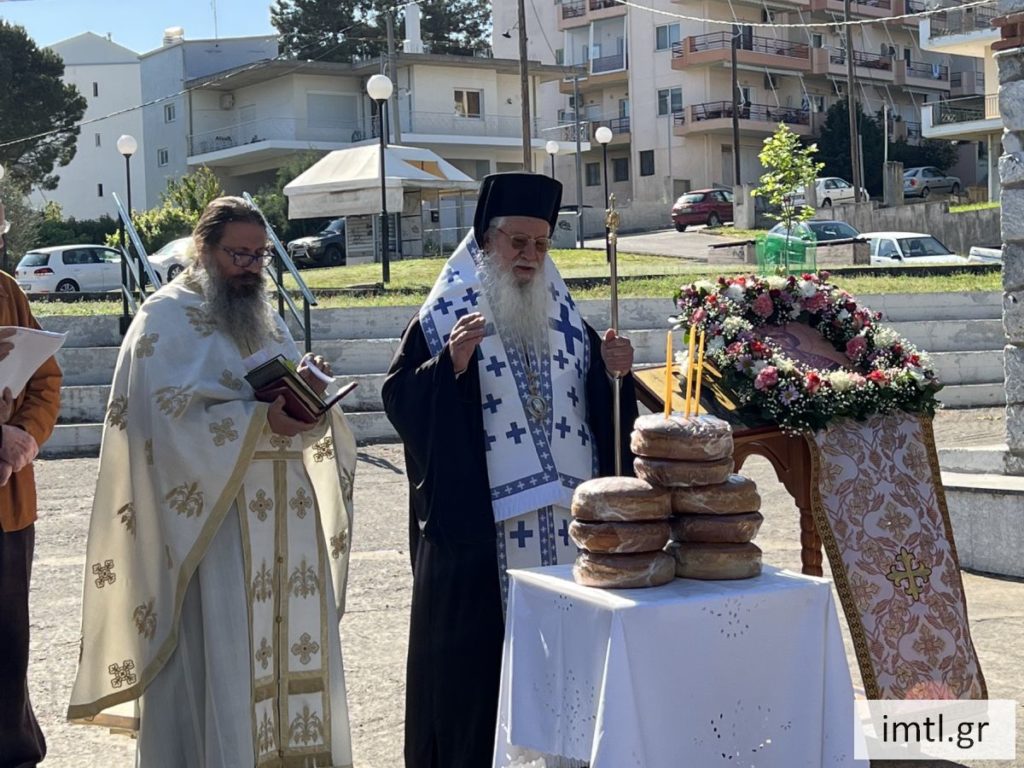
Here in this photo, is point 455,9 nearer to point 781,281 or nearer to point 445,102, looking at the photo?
point 445,102

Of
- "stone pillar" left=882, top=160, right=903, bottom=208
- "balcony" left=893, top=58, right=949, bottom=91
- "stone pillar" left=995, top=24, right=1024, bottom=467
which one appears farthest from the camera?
"balcony" left=893, top=58, right=949, bottom=91

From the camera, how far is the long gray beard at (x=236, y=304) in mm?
4934

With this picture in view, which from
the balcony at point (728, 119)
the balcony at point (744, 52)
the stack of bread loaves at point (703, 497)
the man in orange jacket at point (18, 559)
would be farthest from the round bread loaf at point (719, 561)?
the balcony at point (744, 52)

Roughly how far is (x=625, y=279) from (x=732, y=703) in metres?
18.8

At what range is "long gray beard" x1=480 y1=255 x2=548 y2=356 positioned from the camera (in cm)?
477

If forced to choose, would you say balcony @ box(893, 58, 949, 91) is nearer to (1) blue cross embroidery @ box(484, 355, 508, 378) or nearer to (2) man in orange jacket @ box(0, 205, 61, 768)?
(1) blue cross embroidery @ box(484, 355, 508, 378)

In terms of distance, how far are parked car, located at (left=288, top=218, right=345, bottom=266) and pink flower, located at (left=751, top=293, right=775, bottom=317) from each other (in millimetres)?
29490

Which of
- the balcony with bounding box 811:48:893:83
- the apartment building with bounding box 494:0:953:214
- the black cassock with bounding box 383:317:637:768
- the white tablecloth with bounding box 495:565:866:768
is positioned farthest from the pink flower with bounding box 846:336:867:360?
the balcony with bounding box 811:48:893:83

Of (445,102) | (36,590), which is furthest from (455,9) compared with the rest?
(36,590)

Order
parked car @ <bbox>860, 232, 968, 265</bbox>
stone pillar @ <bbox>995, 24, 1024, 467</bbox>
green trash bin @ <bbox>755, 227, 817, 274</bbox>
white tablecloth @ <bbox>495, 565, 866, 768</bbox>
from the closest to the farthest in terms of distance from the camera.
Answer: white tablecloth @ <bbox>495, 565, 866, 768</bbox> < stone pillar @ <bbox>995, 24, 1024, 467</bbox> < green trash bin @ <bbox>755, 227, 817, 274</bbox> < parked car @ <bbox>860, 232, 968, 265</bbox>

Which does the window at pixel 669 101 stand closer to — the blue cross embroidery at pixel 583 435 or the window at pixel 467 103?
the window at pixel 467 103

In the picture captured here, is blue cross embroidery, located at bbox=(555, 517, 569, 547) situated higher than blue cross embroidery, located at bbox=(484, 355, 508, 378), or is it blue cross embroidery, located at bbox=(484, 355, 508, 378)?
blue cross embroidery, located at bbox=(484, 355, 508, 378)

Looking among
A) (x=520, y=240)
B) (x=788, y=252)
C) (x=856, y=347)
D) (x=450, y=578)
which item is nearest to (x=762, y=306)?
(x=856, y=347)

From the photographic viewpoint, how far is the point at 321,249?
115 feet
